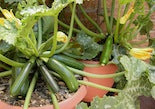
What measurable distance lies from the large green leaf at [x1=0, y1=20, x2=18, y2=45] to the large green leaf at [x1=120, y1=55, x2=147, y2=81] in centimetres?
35

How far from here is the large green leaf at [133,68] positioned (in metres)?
1.02

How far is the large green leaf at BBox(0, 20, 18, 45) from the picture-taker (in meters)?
0.84

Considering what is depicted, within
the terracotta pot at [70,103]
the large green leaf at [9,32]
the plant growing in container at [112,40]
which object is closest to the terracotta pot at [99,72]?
the plant growing in container at [112,40]

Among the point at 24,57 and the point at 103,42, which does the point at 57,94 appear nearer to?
the point at 24,57

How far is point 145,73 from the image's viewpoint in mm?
1047

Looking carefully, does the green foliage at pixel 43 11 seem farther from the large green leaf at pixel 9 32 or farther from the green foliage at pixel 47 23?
the green foliage at pixel 47 23

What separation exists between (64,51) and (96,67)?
142mm

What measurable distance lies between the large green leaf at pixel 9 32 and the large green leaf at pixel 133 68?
1.16 ft

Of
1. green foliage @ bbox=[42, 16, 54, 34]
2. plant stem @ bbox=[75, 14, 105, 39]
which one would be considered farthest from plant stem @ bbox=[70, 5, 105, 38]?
green foliage @ bbox=[42, 16, 54, 34]

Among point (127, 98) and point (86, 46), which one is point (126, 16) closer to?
point (86, 46)

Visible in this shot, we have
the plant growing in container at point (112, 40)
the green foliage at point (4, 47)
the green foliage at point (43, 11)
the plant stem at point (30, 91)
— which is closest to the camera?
the green foliage at point (43, 11)

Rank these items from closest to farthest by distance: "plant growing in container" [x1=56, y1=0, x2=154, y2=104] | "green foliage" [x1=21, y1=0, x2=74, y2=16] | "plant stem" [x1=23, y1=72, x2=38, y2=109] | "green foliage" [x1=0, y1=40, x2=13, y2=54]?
"green foliage" [x1=21, y1=0, x2=74, y2=16], "plant stem" [x1=23, y1=72, x2=38, y2=109], "green foliage" [x1=0, y1=40, x2=13, y2=54], "plant growing in container" [x1=56, y1=0, x2=154, y2=104]

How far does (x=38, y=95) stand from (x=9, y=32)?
28 cm

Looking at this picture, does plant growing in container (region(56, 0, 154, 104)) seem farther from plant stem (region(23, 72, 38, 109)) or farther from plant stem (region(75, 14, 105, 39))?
plant stem (region(23, 72, 38, 109))
